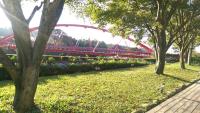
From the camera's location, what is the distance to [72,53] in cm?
5531

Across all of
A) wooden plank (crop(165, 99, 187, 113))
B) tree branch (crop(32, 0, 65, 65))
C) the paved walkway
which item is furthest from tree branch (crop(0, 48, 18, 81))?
wooden plank (crop(165, 99, 187, 113))

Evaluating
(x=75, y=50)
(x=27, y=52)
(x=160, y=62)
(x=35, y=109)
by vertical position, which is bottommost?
(x=35, y=109)

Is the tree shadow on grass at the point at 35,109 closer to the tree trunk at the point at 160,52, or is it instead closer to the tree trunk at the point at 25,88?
the tree trunk at the point at 25,88

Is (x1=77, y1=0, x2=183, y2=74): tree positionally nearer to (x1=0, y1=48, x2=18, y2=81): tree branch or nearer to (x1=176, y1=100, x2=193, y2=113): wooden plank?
(x1=176, y1=100, x2=193, y2=113): wooden plank

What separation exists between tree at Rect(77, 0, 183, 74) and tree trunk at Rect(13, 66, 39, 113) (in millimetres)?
15277

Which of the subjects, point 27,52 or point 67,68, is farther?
point 67,68

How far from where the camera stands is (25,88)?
10.0 meters

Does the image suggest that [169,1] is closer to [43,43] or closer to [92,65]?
[92,65]

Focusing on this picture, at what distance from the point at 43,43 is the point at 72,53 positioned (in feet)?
149

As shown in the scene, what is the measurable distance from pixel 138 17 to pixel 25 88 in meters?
16.7

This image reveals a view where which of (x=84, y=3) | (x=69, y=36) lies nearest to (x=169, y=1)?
(x=84, y=3)

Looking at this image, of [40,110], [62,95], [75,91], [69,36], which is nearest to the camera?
[40,110]

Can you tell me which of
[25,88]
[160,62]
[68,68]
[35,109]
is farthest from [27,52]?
[160,62]

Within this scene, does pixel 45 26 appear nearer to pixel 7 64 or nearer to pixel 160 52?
pixel 7 64
